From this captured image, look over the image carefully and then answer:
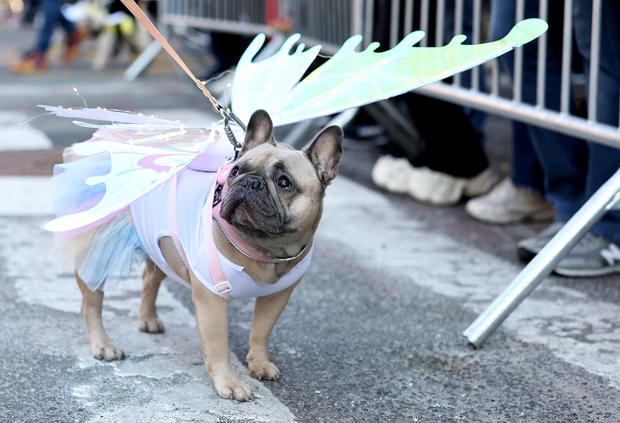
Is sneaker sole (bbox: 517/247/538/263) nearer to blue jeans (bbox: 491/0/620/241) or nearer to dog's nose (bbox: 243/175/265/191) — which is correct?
blue jeans (bbox: 491/0/620/241)

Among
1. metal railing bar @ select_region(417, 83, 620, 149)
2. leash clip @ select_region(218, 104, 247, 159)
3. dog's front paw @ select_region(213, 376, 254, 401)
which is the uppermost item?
leash clip @ select_region(218, 104, 247, 159)

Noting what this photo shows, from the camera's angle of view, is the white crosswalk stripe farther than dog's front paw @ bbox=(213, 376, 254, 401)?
Yes

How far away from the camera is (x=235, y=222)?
8.20ft

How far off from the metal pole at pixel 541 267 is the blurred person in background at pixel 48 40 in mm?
8835

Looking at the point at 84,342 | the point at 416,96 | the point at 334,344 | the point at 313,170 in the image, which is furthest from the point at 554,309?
the point at 416,96

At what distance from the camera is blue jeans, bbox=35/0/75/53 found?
11.4 metres

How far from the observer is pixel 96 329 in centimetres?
300

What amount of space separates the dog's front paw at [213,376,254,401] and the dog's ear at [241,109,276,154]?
67 cm

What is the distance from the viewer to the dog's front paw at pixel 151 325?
3.22 metres

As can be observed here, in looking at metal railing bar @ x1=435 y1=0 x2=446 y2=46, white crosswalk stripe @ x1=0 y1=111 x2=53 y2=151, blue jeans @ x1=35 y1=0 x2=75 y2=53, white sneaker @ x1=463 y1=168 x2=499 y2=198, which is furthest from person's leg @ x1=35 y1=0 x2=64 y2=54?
metal railing bar @ x1=435 y1=0 x2=446 y2=46

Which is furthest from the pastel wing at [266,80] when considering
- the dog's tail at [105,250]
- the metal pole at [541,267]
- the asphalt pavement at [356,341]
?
the metal pole at [541,267]

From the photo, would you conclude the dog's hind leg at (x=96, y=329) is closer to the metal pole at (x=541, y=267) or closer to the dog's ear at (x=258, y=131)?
the dog's ear at (x=258, y=131)

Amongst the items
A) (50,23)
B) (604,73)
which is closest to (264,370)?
(604,73)

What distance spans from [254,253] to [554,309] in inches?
57.7
